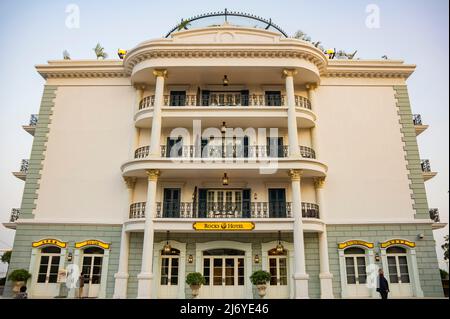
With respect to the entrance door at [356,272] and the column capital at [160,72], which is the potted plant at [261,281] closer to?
the entrance door at [356,272]

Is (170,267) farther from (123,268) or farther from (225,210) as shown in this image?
(225,210)

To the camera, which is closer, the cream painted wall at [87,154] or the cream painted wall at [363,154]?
the cream painted wall at [363,154]

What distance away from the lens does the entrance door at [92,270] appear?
16453mm

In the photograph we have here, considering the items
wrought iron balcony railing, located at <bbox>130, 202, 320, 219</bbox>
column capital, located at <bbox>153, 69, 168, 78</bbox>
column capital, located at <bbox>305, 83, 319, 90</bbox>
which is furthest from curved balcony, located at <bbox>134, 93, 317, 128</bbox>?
wrought iron balcony railing, located at <bbox>130, 202, 320, 219</bbox>

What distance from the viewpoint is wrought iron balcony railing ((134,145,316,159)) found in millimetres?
17953

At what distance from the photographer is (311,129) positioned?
1869cm

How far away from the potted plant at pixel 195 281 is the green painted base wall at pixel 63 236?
3900 mm

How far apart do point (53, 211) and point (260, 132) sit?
11.6 meters

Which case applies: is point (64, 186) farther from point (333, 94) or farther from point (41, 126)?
point (333, 94)

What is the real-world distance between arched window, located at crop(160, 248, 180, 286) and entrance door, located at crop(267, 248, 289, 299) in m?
4.60

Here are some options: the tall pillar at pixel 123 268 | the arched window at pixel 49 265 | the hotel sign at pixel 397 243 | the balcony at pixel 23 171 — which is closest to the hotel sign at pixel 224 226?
the tall pillar at pixel 123 268
